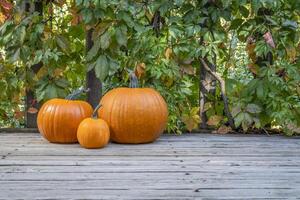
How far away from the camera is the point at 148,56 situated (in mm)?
2365

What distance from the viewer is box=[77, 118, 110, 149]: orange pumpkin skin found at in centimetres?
206

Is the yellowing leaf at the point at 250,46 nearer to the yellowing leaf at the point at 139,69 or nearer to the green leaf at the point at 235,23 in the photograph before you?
the green leaf at the point at 235,23

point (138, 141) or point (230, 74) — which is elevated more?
point (230, 74)

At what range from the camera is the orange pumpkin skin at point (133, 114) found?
2152 millimetres

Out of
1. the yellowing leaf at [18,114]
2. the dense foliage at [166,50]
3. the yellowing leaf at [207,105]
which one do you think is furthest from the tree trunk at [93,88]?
the yellowing leaf at [207,105]

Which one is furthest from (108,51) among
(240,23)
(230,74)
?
(230,74)

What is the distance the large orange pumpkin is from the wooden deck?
0.06m

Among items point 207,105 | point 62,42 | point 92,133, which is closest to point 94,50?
point 62,42

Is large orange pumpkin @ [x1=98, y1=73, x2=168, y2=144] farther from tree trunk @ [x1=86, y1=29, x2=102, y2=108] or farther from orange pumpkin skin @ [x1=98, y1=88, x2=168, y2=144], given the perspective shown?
tree trunk @ [x1=86, y1=29, x2=102, y2=108]

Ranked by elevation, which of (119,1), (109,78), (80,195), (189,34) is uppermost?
(119,1)

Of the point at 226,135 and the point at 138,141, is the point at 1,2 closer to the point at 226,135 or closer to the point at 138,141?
the point at 138,141

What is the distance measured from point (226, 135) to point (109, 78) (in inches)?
27.8

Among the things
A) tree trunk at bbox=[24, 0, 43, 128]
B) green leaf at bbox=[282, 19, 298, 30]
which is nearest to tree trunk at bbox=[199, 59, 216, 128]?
green leaf at bbox=[282, 19, 298, 30]

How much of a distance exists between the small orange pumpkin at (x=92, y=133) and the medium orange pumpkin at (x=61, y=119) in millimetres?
A: 73
